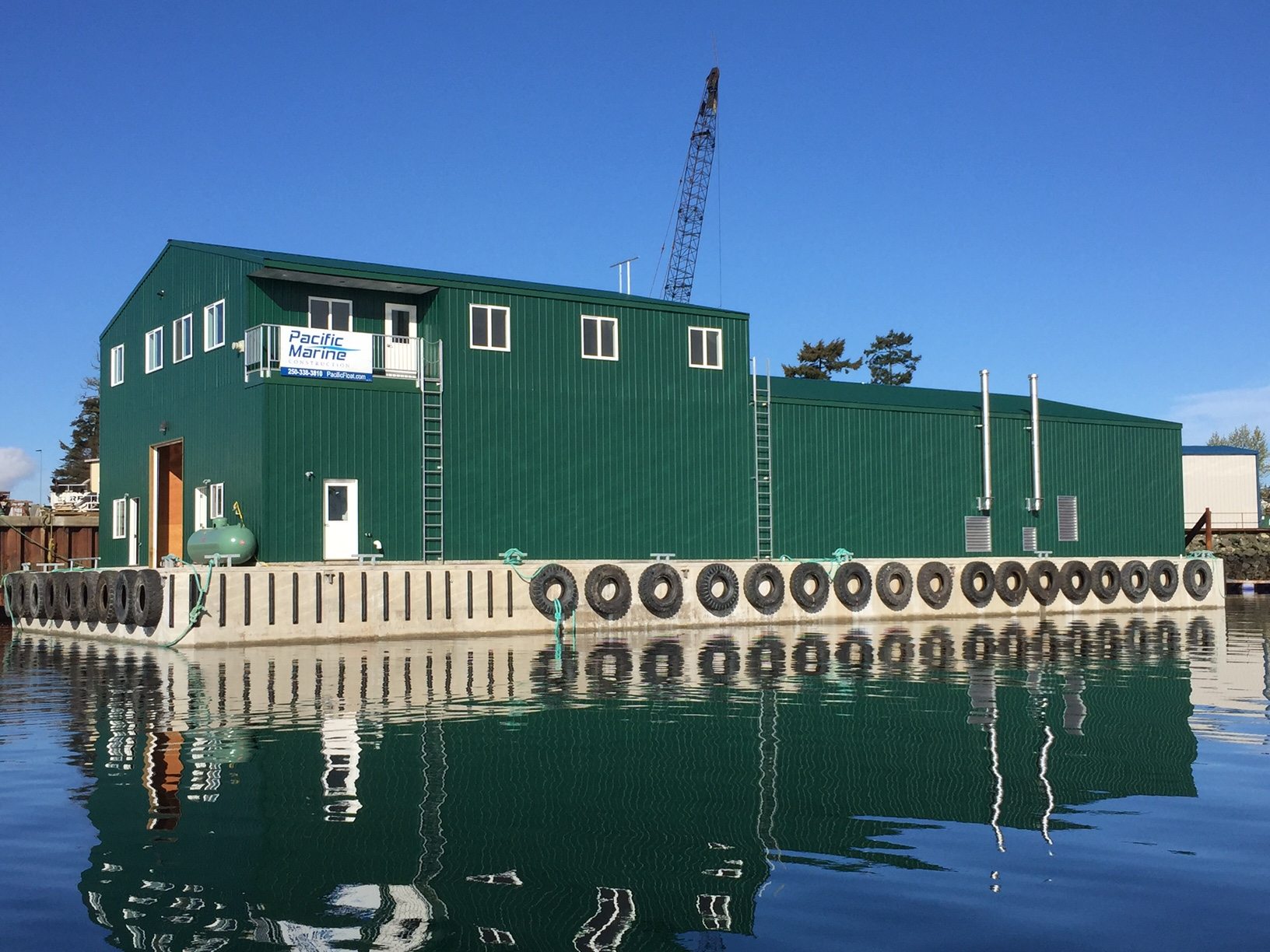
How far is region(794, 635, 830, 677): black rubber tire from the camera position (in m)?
19.6

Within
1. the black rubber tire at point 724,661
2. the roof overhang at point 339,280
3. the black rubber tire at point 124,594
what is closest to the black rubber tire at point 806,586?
the black rubber tire at point 724,661

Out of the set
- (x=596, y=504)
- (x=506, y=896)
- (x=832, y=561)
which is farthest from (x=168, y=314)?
(x=506, y=896)

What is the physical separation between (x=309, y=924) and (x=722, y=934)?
211 cm

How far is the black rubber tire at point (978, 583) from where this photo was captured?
3856 centimetres

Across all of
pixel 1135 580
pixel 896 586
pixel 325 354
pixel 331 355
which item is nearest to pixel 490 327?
pixel 331 355

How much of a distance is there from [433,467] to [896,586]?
14.2 meters

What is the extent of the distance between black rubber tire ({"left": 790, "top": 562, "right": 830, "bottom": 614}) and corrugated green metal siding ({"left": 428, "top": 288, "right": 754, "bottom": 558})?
2.70 meters

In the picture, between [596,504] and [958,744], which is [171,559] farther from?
[958,744]

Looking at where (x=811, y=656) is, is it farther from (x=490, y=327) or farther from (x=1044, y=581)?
(x=1044, y=581)

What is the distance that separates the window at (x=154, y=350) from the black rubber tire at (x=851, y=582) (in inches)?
813

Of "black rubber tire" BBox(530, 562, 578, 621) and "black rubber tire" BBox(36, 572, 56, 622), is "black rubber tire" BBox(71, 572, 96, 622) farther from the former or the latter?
"black rubber tire" BBox(530, 562, 578, 621)

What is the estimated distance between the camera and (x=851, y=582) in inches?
1423

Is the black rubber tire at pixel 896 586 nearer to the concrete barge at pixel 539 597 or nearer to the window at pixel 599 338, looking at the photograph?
the concrete barge at pixel 539 597

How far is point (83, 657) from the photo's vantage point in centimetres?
2400
